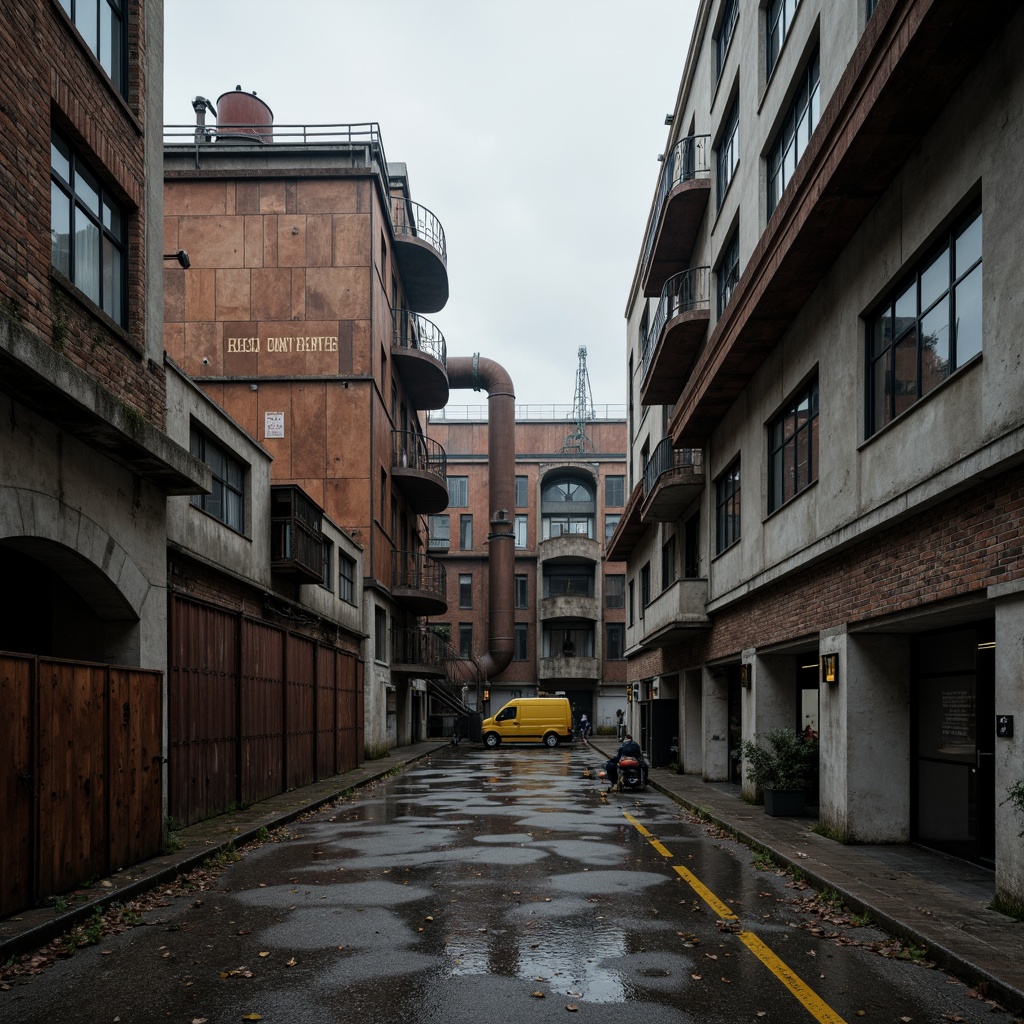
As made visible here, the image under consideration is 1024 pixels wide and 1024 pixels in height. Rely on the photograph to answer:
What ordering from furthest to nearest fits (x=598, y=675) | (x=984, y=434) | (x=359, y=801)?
(x=598, y=675) < (x=359, y=801) < (x=984, y=434)

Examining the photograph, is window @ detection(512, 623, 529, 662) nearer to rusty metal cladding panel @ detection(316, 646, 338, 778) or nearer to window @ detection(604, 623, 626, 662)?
window @ detection(604, 623, 626, 662)

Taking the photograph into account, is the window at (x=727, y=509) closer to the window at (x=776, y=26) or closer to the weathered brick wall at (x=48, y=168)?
the window at (x=776, y=26)

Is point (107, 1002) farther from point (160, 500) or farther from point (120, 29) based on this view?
point (120, 29)

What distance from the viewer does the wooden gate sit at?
28.5ft

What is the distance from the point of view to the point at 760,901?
9820 millimetres

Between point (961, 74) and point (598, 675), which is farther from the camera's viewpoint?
point (598, 675)

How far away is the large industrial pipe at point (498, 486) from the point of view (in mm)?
48750

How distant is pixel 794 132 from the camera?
17.0 metres

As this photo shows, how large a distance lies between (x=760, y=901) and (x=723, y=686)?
50.8 feet

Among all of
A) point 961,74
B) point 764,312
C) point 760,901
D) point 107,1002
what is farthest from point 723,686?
point 107,1002

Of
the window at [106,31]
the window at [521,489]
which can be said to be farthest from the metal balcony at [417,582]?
the window at [106,31]

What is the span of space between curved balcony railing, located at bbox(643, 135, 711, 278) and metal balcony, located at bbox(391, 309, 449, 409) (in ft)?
42.7

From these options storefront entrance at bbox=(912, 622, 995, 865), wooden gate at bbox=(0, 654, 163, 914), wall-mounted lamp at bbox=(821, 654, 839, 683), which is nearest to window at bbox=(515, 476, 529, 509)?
wall-mounted lamp at bbox=(821, 654, 839, 683)

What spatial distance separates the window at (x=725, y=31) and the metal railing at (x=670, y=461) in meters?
8.57
